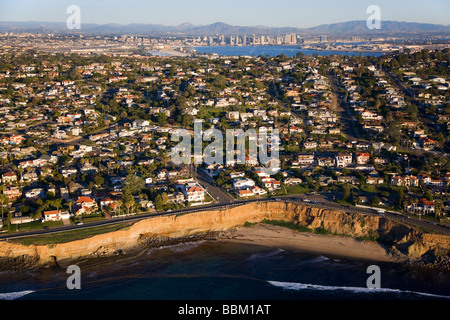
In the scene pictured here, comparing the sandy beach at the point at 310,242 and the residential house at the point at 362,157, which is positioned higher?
the residential house at the point at 362,157

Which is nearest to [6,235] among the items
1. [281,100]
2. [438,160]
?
[438,160]

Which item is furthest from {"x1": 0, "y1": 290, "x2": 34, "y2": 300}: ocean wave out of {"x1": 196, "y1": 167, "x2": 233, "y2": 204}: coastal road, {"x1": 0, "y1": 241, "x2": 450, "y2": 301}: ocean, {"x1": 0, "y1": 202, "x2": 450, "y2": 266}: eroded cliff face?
{"x1": 196, "y1": 167, "x2": 233, "y2": 204}: coastal road

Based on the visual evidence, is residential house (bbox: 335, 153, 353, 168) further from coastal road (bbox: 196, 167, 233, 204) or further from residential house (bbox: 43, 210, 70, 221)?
residential house (bbox: 43, 210, 70, 221)

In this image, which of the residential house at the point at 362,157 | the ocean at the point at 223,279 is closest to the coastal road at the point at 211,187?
the ocean at the point at 223,279

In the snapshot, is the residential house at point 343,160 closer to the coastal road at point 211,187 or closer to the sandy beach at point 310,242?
the coastal road at point 211,187

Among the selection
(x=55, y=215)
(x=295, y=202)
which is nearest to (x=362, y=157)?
(x=295, y=202)

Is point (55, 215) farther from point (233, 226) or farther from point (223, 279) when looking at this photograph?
point (223, 279)
